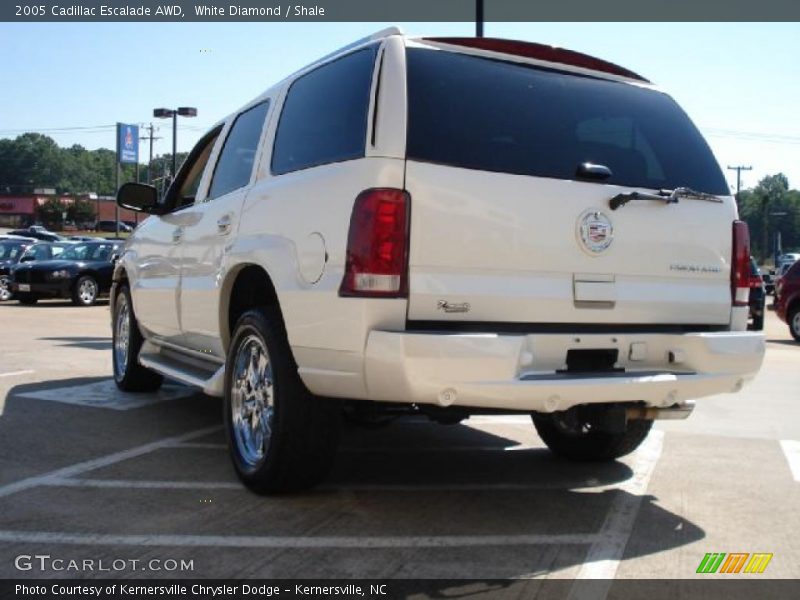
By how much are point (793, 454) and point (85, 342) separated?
8.94 metres

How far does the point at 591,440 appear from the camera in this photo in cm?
527

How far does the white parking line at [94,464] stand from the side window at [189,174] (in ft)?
5.24

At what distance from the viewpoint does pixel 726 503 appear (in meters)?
4.56

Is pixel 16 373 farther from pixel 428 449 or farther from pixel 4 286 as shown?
pixel 4 286

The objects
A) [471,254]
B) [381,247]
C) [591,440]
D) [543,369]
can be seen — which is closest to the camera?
[381,247]

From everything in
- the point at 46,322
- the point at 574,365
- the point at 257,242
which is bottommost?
the point at 46,322

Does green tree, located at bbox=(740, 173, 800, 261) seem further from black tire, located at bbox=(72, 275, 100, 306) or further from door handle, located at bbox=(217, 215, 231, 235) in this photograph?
door handle, located at bbox=(217, 215, 231, 235)

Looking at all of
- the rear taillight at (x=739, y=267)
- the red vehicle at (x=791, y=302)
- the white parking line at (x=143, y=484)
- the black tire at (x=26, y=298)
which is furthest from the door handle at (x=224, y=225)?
the black tire at (x=26, y=298)

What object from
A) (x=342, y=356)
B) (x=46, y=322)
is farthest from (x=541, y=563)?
(x=46, y=322)

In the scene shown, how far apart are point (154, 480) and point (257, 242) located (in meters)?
1.39

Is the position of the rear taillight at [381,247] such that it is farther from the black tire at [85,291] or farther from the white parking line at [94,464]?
the black tire at [85,291]

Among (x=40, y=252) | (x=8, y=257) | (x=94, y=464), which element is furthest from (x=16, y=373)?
(x=8, y=257)

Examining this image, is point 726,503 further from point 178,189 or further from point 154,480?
point 178,189

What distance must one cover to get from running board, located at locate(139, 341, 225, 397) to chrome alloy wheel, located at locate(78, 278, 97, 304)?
1421cm
